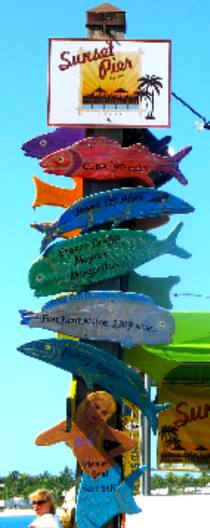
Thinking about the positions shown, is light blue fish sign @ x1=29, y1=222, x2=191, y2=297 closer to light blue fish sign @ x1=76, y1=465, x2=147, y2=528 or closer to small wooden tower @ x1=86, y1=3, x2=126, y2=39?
light blue fish sign @ x1=76, y1=465, x2=147, y2=528

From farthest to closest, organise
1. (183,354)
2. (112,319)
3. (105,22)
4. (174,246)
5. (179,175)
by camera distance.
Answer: (183,354)
(105,22)
(179,175)
(174,246)
(112,319)

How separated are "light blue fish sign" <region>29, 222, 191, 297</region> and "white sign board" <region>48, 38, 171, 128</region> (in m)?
1.35

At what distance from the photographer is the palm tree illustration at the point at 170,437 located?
55.8 feet

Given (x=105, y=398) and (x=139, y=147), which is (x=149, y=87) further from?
(x=105, y=398)

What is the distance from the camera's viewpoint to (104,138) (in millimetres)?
12977

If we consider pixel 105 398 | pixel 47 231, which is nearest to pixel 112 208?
pixel 47 231

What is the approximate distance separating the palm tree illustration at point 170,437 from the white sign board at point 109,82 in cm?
549

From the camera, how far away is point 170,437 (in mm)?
17078

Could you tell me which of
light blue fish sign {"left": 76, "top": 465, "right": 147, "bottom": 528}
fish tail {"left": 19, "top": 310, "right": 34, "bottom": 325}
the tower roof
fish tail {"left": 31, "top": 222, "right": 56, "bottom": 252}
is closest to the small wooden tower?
the tower roof

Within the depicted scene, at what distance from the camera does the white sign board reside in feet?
43.2

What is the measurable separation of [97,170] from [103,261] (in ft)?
3.39

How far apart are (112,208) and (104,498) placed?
10.1ft

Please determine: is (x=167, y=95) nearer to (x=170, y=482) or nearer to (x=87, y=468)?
(x=87, y=468)

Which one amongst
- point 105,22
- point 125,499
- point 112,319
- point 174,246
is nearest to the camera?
point 125,499
